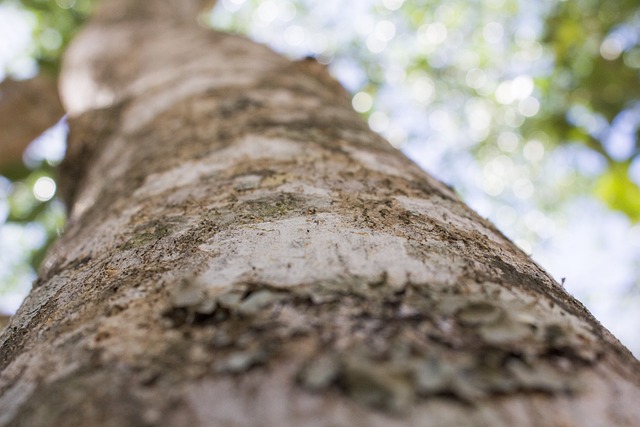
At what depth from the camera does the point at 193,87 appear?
160 centimetres

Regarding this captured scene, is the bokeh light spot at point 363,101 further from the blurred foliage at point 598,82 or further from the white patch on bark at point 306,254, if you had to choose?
the white patch on bark at point 306,254

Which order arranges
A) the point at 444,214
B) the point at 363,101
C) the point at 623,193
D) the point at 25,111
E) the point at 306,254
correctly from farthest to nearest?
1. the point at 363,101
2. the point at 623,193
3. the point at 25,111
4. the point at 444,214
5. the point at 306,254

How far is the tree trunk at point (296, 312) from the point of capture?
0.46m

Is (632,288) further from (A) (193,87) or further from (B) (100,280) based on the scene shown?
(B) (100,280)

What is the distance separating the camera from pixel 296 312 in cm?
55

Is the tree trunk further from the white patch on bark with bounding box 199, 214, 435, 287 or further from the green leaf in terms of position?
the green leaf

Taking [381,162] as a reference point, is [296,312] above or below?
below

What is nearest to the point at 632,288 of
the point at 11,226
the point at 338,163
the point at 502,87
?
the point at 502,87

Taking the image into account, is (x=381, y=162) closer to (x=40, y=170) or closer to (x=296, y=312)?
(x=296, y=312)

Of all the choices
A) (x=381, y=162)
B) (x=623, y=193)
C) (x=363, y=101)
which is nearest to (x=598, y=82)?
(x=623, y=193)

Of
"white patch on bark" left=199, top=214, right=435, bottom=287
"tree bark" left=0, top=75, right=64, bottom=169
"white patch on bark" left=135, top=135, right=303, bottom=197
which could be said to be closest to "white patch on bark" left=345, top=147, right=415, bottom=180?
"white patch on bark" left=135, top=135, right=303, bottom=197

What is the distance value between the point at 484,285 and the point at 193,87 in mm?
1230

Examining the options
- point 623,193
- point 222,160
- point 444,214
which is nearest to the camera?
point 444,214

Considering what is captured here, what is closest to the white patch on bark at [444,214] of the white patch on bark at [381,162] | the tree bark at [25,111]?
the white patch on bark at [381,162]
